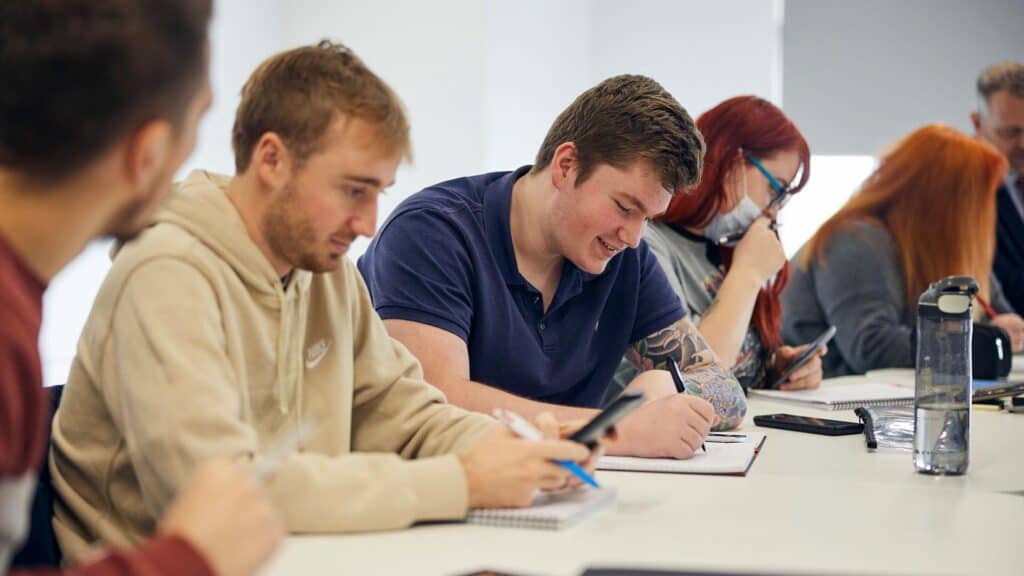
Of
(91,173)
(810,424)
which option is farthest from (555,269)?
(91,173)

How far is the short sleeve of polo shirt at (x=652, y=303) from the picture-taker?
229cm

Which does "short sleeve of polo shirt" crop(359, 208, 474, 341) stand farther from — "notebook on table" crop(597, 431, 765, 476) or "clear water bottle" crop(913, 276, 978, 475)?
"clear water bottle" crop(913, 276, 978, 475)

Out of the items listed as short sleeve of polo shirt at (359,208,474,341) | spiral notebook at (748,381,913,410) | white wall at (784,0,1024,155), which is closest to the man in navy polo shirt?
short sleeve of polo shirt at (359,208,474,341)

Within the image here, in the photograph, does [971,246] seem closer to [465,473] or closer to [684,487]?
[684,487]

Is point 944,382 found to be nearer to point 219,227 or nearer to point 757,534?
point 757,534

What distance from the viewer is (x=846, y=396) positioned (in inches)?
100

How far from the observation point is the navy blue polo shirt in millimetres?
2014

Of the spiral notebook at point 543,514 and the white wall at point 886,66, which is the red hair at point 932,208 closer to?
the white wall at point 886,66

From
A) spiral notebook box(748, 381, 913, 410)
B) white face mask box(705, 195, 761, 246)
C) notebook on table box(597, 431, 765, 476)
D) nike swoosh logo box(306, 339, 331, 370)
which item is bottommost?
spiral notebook box(748, 381, 913, 410)

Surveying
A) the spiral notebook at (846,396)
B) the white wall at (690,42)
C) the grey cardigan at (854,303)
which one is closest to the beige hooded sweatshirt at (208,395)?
the spiral notebook at (846,396)

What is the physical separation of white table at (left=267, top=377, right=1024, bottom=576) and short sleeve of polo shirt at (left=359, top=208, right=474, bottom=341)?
50cm

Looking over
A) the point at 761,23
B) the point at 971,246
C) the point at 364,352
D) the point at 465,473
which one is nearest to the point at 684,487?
the point at 465,473

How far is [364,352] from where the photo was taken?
161 centimetres

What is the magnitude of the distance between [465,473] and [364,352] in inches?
13.5
